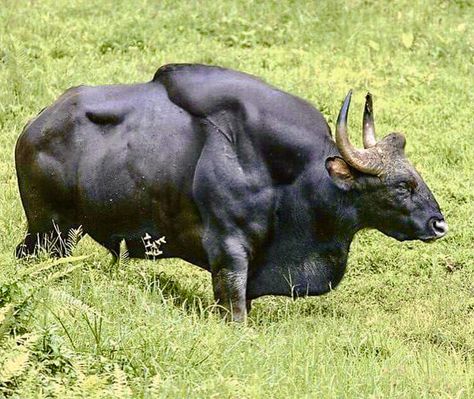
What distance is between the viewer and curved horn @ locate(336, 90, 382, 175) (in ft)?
27.2

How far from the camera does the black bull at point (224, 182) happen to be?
843 centimetres

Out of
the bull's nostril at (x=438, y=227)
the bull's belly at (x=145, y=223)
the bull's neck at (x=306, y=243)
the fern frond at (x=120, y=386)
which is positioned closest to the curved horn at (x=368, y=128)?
the bull's neck at (x=306, y=243)

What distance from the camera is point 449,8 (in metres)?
15.4

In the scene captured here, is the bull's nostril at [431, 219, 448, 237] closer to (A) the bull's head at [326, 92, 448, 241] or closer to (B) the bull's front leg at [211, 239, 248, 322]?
(A) the bull's head at [326, 92, 448, 241]

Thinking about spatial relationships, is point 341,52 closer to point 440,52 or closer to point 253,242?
point 440,52

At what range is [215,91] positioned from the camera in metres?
8.66

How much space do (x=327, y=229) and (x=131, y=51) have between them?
599 cm

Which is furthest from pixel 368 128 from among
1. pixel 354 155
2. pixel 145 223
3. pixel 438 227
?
pixel 145 223

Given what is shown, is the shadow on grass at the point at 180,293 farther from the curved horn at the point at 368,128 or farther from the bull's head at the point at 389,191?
the curved horn at the point at 368,128

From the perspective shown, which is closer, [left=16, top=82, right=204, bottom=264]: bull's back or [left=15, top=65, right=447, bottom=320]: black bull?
[left=15, top=65, right=447, bottom=320]: black bull

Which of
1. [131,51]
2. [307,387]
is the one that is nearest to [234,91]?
[307,387]

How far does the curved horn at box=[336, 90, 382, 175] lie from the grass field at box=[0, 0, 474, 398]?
112 centimetres

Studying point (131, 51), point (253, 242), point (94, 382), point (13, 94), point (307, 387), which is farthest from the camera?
point (131, 51)

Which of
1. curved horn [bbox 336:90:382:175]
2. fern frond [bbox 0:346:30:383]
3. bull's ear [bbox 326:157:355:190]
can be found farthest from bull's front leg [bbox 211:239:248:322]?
fern frond [bbox 0:346:30:383]
